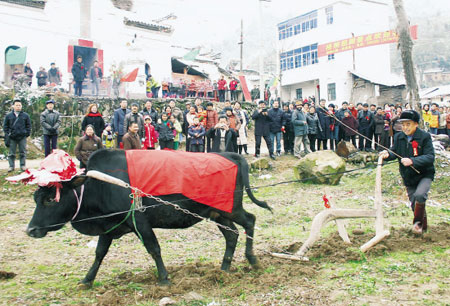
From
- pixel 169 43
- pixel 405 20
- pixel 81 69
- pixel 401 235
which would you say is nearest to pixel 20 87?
pixel 81 69

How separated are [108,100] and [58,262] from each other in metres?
12.7

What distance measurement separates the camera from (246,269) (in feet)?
17.9

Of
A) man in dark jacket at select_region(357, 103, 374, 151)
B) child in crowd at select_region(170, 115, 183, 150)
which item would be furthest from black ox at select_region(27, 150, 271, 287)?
man in dark jacket at select_region(357, 103, 374, 151)

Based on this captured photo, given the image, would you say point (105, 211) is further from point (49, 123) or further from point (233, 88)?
point (233, 88)

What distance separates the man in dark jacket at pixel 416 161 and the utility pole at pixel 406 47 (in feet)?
23.0

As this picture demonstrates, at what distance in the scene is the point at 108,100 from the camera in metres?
17.8

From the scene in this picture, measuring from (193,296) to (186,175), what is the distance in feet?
4.84

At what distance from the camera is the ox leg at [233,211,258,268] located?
17.8 feet

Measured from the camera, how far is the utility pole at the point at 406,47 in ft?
39.7

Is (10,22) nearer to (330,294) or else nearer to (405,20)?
(405,20)

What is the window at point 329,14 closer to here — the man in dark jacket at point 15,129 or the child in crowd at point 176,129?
the child in crowd at point 176,129

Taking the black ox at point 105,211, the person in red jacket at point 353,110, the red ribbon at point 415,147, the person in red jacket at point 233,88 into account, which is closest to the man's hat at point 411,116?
the red ribbon at point 415,147

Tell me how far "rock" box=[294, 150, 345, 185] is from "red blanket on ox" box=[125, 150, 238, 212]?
5.98 m

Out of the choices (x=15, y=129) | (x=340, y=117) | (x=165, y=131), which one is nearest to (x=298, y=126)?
(x=340, y=117)
